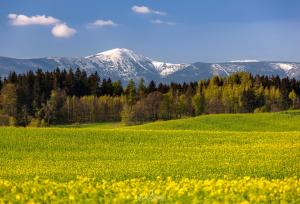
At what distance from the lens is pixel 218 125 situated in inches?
2972

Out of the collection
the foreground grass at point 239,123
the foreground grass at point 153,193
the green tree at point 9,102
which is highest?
the green tree at point 9,102

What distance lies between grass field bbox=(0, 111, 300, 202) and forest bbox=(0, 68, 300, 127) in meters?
68.1

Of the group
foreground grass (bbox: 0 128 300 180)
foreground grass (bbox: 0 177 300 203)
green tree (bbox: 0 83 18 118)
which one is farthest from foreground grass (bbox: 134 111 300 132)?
foreground grass (bbox: 0 177 300 203)

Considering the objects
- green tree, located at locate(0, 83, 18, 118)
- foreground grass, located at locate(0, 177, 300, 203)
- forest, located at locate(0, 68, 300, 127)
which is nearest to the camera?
foreground grass, located at locate(0, 177, 300, 203)

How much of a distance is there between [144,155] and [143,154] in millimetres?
599

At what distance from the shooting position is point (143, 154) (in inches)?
1442

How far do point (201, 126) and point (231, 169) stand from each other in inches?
1879

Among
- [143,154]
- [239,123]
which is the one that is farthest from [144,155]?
[239,123]

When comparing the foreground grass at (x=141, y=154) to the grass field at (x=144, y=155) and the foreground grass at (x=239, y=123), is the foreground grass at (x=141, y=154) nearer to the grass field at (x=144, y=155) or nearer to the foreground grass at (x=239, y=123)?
the grass field at (x=144, y=155)

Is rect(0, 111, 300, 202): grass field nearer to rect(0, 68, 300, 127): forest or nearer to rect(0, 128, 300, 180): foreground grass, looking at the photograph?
rect(0, 128, 300, 180): foreground grass

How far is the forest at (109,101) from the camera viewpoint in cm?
12344

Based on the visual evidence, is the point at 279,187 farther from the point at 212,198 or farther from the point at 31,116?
the point at 31,116

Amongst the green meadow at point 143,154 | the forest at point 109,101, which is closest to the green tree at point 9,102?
the forest at point 109,101

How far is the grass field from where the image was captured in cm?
2536
